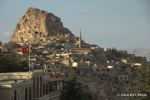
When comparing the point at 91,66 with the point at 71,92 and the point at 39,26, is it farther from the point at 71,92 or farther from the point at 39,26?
the point at 39,26

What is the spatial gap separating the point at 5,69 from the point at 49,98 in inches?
309

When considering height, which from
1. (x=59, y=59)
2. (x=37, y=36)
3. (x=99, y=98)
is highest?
(x=37, y=36)

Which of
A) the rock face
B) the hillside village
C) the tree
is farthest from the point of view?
the rock face

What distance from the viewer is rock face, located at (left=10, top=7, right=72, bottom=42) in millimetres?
112938

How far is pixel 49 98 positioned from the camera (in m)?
31.8

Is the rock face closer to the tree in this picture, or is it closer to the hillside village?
the hillside village

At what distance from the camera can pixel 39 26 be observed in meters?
115

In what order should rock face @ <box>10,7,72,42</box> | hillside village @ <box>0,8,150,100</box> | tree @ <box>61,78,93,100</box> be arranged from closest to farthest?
tree @ <box>61,78,93,100</box> → hillside village @ <box>0,8,150,100</box> → rock face @ <box>10,7,72,42</box>

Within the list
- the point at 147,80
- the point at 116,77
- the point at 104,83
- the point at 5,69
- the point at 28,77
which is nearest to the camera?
the point at 28,77

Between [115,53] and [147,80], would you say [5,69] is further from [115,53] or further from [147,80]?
[115,53]

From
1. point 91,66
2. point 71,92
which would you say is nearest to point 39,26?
point 91,66

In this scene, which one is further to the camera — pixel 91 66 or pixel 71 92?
pixel 91 66

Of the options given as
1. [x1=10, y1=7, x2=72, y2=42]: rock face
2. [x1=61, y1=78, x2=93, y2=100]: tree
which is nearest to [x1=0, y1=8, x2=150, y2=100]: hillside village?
[x1=61, y1=78, x2=93, y2=100]: tree

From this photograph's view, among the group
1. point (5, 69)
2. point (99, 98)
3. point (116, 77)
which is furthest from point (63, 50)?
point (5, 69)
